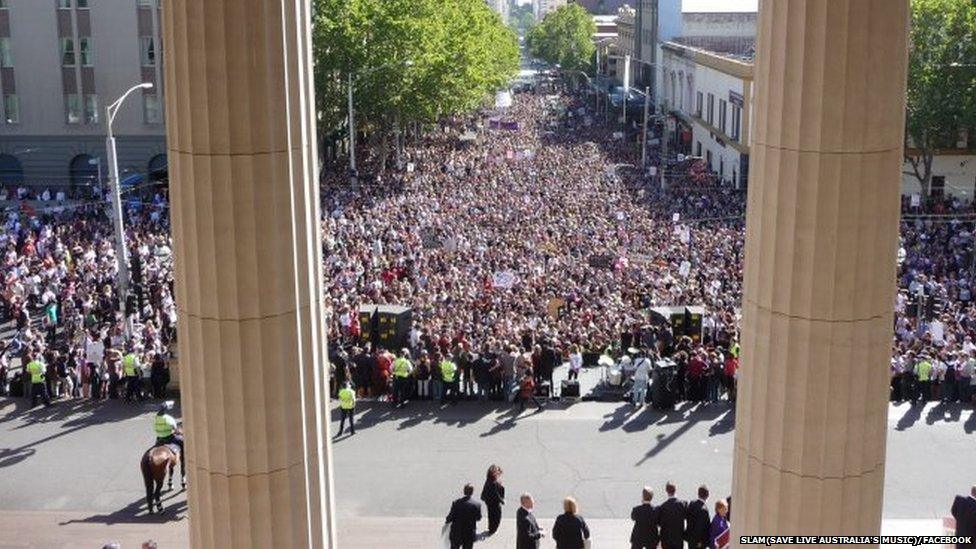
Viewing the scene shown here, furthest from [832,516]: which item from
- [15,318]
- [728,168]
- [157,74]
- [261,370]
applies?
[728,168]

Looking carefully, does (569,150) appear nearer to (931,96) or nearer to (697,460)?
(931,96)

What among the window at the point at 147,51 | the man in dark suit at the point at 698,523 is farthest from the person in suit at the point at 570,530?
the window at the point at 147,51

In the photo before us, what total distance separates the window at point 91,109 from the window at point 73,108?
38 cm

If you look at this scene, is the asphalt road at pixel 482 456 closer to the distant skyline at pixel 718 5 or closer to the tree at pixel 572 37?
the distant skyline at pixel 718 5

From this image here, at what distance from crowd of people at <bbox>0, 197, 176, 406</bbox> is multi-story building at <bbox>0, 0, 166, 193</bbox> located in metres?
11.0

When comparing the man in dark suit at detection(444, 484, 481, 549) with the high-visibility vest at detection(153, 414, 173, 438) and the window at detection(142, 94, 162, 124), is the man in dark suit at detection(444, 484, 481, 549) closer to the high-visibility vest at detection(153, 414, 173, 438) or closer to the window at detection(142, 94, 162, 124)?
the high-visibility vest at detection(153, 414, 173, 438)

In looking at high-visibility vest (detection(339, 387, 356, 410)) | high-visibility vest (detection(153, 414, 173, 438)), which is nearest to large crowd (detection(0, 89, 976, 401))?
high-visibility vest (detection(339, 387, 356, 410))

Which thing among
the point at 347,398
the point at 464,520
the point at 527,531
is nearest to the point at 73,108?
the point at 347,398

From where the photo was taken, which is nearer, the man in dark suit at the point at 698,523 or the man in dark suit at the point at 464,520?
the man in dark suit at the point at 698,523

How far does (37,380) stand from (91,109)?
123ft

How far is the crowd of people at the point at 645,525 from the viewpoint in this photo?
12.7m

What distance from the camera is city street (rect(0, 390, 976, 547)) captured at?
15.8 m

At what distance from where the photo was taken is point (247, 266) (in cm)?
687

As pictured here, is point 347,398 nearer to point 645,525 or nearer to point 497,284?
point 645,525
